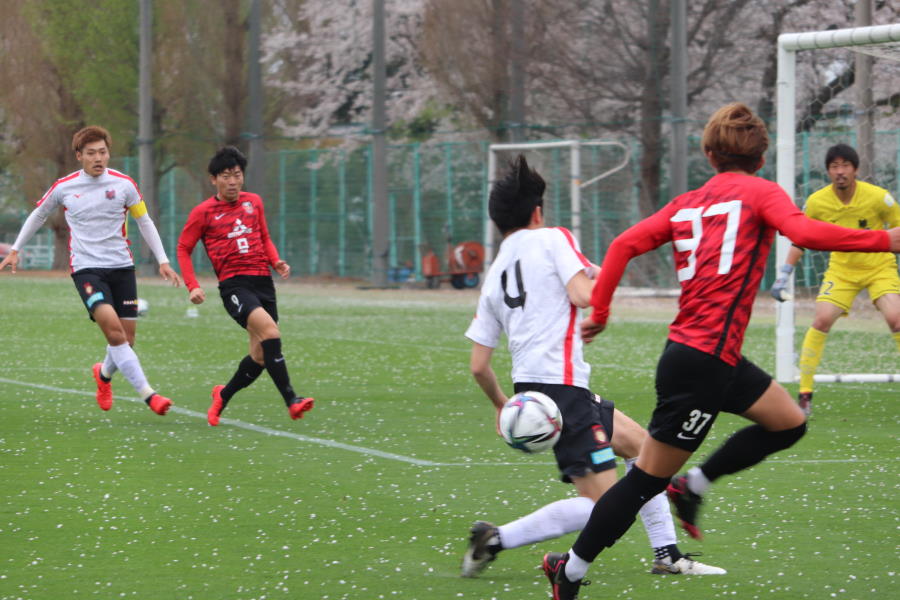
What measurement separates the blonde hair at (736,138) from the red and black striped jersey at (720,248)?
0.43 ft

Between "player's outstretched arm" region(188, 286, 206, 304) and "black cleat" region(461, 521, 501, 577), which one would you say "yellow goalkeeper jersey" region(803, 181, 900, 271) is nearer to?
"player's outstretched arm" region(188, 286, 206, 304)

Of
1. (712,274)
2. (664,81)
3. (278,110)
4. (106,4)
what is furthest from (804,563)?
(106,4)

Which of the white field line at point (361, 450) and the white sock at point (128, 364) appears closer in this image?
the white field line at point (361, 450)

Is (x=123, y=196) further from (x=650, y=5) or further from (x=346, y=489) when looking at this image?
(x=650, y=5)

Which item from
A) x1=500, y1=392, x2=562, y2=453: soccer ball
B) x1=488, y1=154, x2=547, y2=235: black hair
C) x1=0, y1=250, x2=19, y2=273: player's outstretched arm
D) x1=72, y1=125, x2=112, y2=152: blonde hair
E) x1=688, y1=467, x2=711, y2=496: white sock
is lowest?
x1=688, y1=467, x2=711, y2=496: white sock

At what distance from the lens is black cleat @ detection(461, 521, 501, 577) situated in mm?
5648

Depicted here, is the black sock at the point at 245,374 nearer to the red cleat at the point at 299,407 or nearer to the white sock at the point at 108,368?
the red cleat at the point at 299,407

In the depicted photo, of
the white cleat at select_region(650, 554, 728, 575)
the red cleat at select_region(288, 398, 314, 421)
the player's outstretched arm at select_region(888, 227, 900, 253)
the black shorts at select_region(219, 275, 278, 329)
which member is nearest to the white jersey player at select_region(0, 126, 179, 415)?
the black shorts at select_region(219, 275, 278, 329)

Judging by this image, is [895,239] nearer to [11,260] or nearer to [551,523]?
[551,523]

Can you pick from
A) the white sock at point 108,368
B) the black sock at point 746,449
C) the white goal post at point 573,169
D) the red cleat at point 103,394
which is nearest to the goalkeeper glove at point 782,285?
the white sock at point 108,368

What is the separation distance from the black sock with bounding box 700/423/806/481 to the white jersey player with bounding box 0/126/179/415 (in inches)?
221

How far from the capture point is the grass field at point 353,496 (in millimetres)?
5754

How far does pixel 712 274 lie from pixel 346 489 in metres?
3.23

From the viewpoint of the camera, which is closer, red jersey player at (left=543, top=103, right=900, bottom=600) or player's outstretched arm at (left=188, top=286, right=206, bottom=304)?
red jersey player at (left=543, top=103, right=900, bottom=600)
